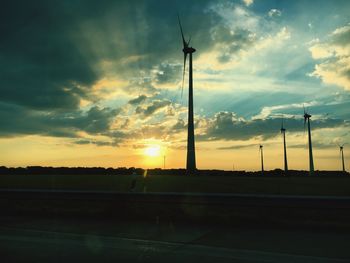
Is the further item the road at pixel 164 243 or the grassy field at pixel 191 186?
the grassy field at pixel 191 186

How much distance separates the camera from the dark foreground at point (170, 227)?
7730mm

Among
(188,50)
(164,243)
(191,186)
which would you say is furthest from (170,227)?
(188,50)

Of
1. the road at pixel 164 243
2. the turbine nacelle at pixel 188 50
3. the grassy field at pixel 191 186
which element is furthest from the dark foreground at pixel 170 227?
the turbine nacelle at pixel 188 50

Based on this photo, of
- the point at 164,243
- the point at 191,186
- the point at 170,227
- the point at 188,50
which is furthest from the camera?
the point at 188,50

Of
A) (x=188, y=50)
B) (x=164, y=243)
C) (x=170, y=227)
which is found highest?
(x=188, y=50)

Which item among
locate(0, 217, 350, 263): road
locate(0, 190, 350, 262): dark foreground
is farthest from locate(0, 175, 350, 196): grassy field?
locate(0, 217, 350, 263): road

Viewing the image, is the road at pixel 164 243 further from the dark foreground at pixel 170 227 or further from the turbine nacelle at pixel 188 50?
the turbine nacelle at pixel 188 50

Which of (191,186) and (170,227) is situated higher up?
(191,186)

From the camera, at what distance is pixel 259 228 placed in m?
10.5

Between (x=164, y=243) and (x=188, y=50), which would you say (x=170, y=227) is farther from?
(x=188, y=50)

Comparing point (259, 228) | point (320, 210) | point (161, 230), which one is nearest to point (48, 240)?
point (161, 230)

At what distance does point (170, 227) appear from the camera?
10875 mm

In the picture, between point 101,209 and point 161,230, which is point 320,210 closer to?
point 161,230

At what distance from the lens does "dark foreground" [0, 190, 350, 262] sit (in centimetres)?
773
